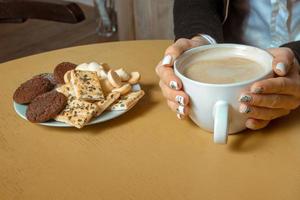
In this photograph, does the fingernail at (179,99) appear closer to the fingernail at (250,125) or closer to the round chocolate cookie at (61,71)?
the fingernail at (250,125)

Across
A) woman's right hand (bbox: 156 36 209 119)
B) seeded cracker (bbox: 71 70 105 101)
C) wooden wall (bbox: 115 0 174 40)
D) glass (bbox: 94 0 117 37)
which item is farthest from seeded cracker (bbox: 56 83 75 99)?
glass (bbox: 94 0 117 37)

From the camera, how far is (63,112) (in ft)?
2.24

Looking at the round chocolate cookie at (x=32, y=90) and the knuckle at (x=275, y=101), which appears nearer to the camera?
the knuckle at (x=275, y=101)

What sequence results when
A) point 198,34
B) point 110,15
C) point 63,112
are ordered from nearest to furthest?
1. point 63,112
2. point 198,34
3. point 110,15

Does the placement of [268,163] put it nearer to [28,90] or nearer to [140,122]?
[140,122]

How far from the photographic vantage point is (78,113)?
671mm

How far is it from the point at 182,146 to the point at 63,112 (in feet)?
0.60

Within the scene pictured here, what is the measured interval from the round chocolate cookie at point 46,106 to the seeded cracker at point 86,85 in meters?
0.03

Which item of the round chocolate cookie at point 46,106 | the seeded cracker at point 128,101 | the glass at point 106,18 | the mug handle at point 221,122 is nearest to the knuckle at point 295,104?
the mug handle at point 221,122

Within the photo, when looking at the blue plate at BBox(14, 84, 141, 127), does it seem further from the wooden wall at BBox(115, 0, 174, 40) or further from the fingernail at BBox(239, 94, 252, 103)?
the wooden wall at BBox(115, 0, 174, 40)

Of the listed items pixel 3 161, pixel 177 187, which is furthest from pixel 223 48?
pixel 3 161

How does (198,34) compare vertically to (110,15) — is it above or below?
above

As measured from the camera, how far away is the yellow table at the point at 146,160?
1.85ft

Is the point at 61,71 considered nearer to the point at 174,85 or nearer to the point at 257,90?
the point at 174,85
